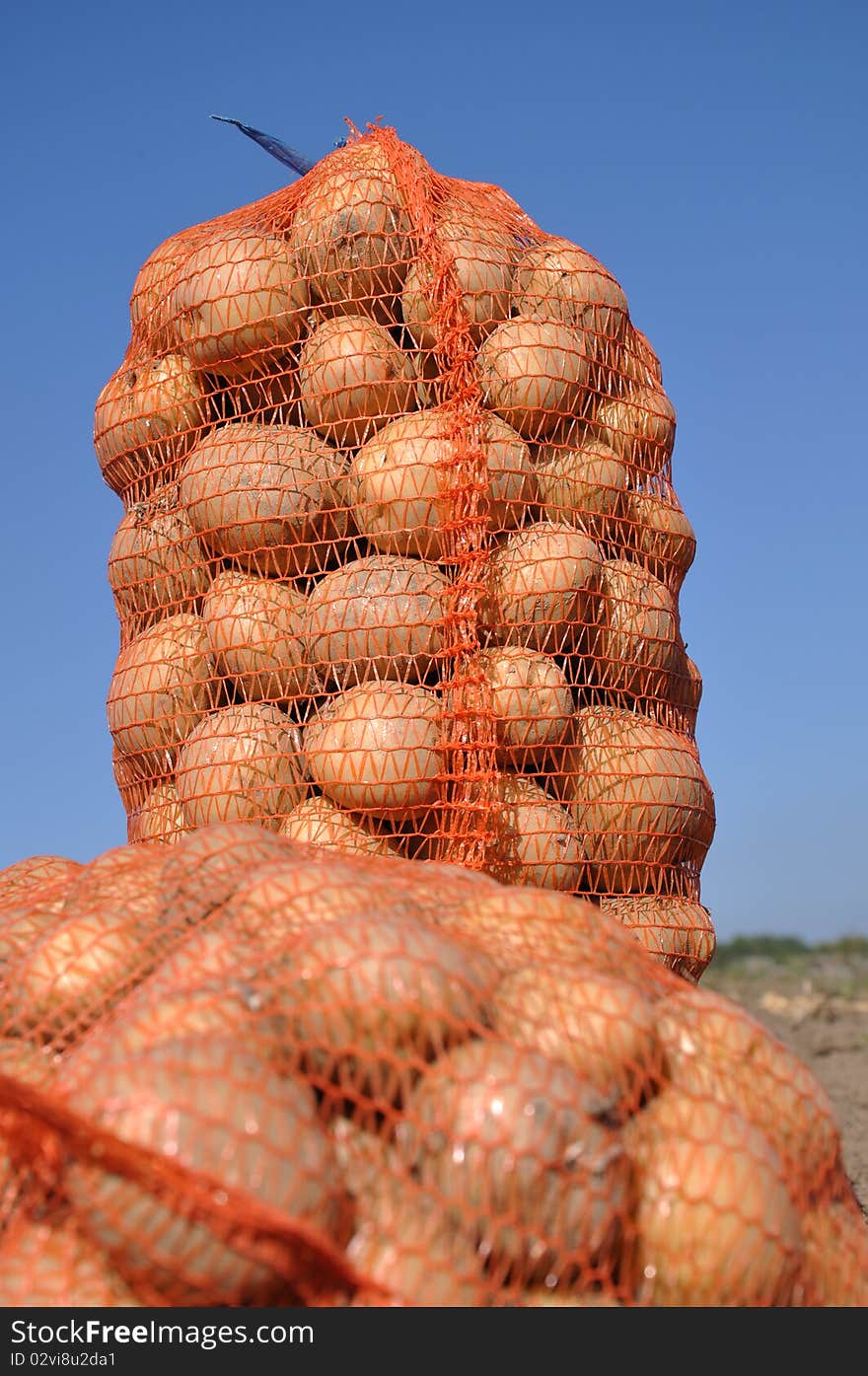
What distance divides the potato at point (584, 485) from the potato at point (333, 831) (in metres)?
0.93

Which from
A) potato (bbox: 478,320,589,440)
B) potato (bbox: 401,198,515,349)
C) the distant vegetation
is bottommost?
potato (bbox: 478,320,589,440)

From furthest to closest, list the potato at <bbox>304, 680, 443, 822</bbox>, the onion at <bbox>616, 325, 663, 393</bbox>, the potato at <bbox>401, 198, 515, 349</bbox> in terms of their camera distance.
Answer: the onion at <bbox>616, 325, 663, 393</bbox>, the potato at <bbox>401, 198, 515, 349</bbox>, the potato at <bbox>304, 680, 443, 822</bbox>

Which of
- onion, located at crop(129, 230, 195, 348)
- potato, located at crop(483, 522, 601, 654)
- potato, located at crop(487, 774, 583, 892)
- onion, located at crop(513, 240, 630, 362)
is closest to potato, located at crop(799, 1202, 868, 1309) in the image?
potato, located at crop(487, 774, 583, 892)

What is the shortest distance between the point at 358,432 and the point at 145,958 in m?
1.68

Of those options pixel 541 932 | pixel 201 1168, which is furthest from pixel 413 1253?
pixel 541 932

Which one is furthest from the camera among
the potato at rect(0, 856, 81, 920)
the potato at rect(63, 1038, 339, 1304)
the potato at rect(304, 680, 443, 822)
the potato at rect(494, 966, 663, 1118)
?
the potato at rect(304, 680, 443, 822)

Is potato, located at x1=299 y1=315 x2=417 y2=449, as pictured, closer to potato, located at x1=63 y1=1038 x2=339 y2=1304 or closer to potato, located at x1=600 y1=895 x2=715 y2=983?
potato, located at x1=600 y1=895 x2=715 y2=983

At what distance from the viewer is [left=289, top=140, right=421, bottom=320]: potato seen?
3561mm

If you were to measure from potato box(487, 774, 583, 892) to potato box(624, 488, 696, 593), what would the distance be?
79 centimetres

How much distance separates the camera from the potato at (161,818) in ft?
11.7

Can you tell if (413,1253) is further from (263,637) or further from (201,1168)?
(263,637)

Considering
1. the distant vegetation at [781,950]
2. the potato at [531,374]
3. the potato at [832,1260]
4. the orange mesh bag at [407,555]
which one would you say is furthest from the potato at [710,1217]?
the distant vegetation at [781,950]

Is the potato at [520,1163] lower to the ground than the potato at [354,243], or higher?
lower

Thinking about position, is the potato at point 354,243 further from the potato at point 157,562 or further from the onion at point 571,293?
the potato at point 157,562
